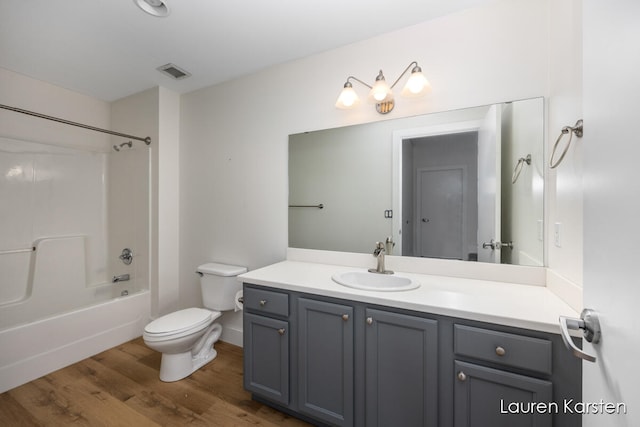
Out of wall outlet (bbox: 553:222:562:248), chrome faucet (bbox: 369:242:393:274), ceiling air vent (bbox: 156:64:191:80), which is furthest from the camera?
ceiling air vent (bbox: 156:64:191:80)

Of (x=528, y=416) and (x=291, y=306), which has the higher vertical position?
(x=291, y=306)

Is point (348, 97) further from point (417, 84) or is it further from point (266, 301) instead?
point (266, 301)

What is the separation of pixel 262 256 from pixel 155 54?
1.77 meters

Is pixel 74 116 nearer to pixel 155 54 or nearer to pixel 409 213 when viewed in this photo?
pixel 155 54

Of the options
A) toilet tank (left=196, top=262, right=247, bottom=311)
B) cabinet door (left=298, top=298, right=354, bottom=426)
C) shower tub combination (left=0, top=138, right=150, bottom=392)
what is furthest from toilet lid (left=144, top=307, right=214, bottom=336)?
cabinet door (left=298, top=298, right=354, bottom=426)

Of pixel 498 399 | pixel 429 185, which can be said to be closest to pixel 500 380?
pixel 498 399

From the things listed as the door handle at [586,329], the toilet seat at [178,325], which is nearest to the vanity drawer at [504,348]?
the door handle at [586,329]

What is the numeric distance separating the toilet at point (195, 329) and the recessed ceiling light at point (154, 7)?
70.9 inches

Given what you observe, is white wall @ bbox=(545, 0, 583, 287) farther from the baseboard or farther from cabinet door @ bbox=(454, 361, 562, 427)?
the baseboard

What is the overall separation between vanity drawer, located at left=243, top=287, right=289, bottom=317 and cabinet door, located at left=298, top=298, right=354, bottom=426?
0.34ft

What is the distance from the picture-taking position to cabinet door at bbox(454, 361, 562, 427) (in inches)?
37.5

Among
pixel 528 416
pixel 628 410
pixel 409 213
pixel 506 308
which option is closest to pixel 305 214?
pixel 409 213

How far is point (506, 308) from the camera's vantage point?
3.54 feet

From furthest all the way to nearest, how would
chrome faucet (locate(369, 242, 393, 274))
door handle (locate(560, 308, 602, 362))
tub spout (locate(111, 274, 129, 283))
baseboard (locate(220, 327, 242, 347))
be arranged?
tub spout (locate(111, 274, 129, 283)) → baseboard (locate(220, 327, 242, 347)) → chrome faucet (locate(369, 242, 393, 274)) → door handle (locate(560, 308, 602, 362))
